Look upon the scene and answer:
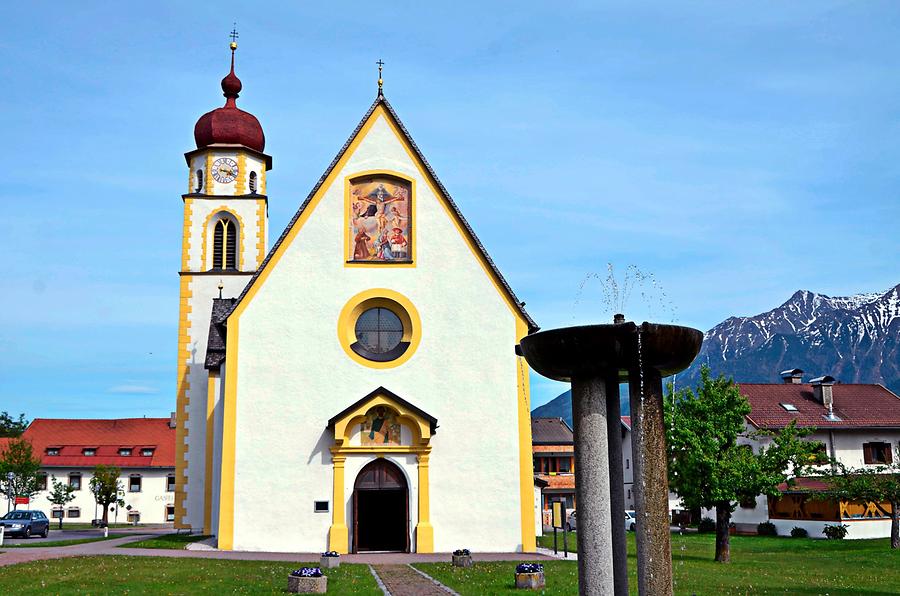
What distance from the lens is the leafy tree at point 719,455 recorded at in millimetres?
24359

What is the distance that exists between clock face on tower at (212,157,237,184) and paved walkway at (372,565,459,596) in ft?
78.0

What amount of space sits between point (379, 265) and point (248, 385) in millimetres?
5495

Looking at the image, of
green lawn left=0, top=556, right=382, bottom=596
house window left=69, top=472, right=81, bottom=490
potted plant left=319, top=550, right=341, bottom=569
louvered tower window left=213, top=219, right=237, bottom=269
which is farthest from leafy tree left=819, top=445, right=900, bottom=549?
house window left=69, top=472, right=81, bottom=490

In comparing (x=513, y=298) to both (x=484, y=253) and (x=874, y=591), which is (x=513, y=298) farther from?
(x=874, y=591)

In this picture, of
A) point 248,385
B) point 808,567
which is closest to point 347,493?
point 248,385

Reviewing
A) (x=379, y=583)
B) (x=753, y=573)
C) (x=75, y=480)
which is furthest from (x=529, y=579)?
(x=75, y=480)

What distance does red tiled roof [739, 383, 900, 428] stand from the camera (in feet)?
157

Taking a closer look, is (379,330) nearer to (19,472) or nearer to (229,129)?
(229,129)

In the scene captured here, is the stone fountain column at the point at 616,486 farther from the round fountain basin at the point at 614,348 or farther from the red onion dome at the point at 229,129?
the red onion dome at the point at 229,129

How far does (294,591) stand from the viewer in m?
15.3

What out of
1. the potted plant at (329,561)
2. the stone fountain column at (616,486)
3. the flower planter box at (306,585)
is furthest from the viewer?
the potted plant at (329,561)

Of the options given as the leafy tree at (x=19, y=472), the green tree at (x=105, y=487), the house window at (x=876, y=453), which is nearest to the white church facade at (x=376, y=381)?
the house window at (x=876, y=453)

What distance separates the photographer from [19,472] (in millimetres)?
56688

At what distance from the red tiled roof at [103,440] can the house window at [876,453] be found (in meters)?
49.6
